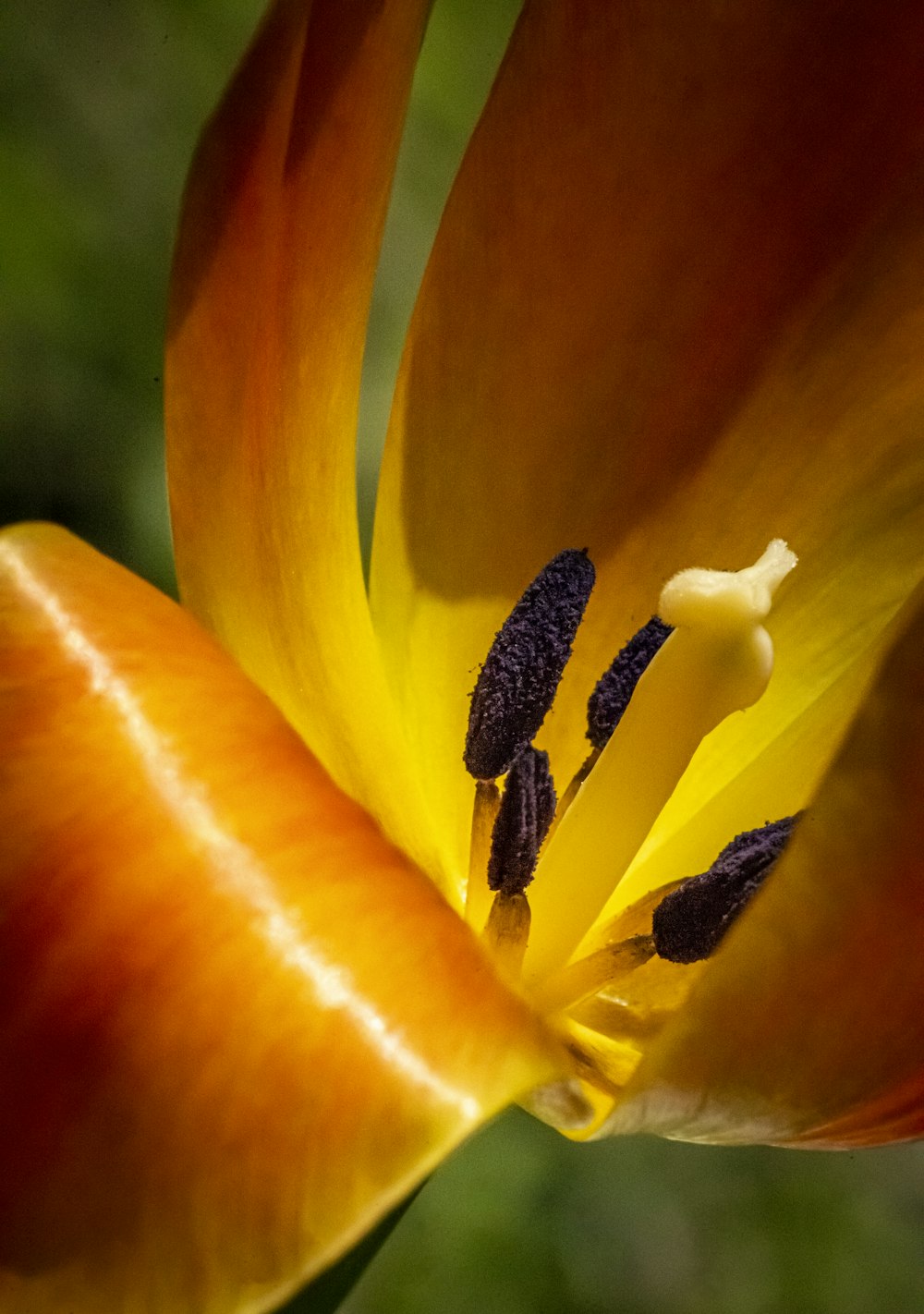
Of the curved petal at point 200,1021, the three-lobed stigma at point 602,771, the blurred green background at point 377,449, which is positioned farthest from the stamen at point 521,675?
the blurred green background at point 377,449

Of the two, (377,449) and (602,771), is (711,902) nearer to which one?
(602,771)

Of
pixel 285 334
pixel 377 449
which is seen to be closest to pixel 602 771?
pixel 285 334

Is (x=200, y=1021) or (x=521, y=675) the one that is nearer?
(x=200, y=1021)

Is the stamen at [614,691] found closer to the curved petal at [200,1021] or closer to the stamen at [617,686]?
the stamen at [617,686]

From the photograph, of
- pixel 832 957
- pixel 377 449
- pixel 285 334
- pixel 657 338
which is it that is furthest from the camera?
pixel 377 449

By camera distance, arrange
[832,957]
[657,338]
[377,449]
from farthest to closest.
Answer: [377,449], [657,338], [832,957]

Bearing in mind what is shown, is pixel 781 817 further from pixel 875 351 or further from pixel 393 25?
pixel 393 25
